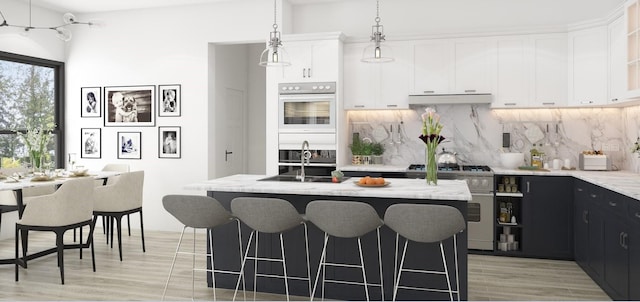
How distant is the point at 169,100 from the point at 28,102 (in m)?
2.02

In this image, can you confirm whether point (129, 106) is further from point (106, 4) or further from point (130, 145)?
point (106, 4)

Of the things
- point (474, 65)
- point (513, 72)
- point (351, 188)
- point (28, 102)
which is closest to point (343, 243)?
point (351, 188)

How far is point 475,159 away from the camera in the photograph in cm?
637

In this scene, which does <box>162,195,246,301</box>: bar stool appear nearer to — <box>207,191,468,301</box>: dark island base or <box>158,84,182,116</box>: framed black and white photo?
<box>207,191,468,301</box>: dark island base

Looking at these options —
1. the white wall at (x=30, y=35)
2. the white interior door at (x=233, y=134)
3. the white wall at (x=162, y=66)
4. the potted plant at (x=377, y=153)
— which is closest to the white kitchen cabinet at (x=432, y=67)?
the potted plant at (x=377, y=153)

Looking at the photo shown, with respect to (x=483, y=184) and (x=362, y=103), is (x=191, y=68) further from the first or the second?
(x=483, y=184)

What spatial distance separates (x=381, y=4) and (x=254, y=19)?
173cm

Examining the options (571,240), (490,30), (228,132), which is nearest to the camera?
(571,240)

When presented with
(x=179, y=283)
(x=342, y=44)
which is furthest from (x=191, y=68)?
(x=179, y=283)

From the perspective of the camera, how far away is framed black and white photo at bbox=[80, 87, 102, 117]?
7359 millimetres

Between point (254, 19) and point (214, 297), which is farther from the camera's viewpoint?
point (254, 19)

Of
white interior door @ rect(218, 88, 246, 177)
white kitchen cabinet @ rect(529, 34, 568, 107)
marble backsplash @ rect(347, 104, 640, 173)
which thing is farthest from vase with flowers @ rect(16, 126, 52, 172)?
white kitchen cabinet @ rect(529, 34, 568, 107)

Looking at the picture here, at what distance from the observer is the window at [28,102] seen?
21.9 ft

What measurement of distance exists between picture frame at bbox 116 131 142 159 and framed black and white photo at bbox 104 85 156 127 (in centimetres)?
16
